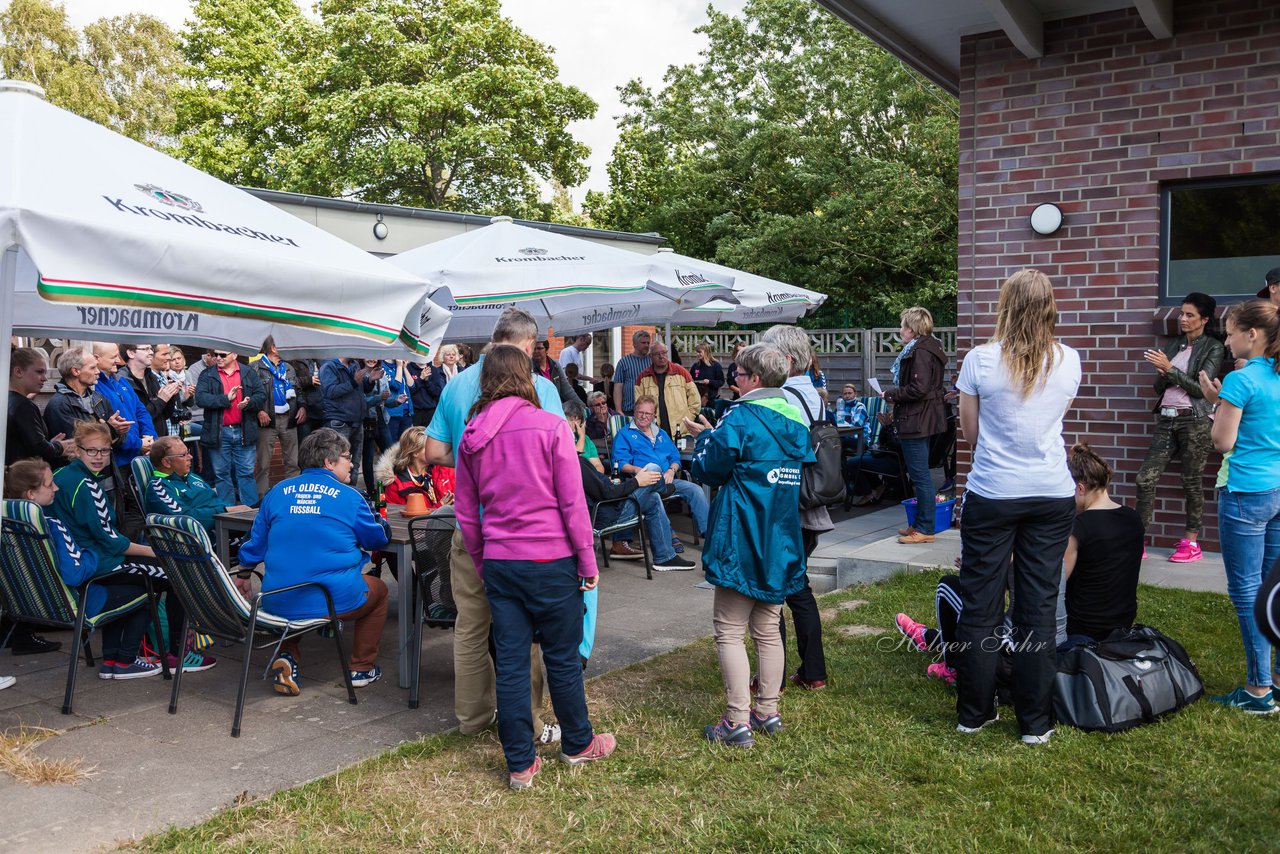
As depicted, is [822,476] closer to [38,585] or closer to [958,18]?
[38,585]

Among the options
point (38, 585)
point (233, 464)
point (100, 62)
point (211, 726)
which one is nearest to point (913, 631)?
point (211, 726)

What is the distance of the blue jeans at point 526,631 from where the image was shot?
3852 mm

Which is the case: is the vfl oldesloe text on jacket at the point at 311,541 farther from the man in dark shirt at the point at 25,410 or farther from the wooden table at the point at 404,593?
the man in dark shirt at the point at 25,410

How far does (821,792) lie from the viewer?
3.83 meters

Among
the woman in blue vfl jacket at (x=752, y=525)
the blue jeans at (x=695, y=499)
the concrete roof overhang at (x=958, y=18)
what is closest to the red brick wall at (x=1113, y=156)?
the concrete roof overhang at (x=958, y=18)

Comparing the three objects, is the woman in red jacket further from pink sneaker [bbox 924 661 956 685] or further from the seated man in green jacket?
pink sneaker [bbox 924 661 956 685]

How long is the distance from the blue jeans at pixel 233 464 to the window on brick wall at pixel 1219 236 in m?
8.07

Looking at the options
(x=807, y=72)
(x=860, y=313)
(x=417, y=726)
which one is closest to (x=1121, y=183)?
(x=417, y=726)

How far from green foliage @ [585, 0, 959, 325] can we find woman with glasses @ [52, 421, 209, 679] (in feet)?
67.2

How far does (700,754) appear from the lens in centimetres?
422

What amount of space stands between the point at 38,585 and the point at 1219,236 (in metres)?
7.72

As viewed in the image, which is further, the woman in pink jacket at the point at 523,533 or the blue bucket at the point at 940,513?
the blue bucket at the point at 940,513

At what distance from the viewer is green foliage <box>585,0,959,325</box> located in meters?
24.3

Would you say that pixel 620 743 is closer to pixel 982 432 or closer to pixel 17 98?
pixel 982 432
